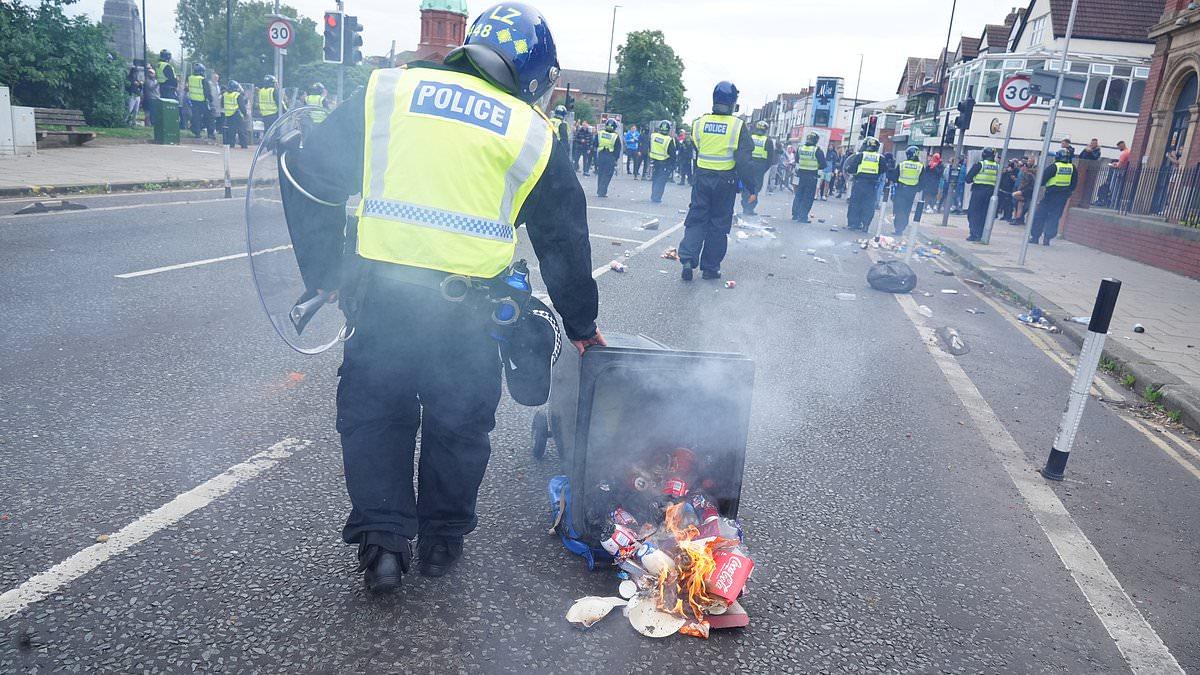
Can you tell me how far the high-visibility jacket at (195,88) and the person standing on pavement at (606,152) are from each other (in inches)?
486

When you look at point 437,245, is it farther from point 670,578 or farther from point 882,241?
point 882,241

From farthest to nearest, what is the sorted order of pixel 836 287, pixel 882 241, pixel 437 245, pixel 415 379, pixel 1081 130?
pixel 1081 130
pixel 882 241
pixel 836 287
pixel 415 379
pixel 437 245

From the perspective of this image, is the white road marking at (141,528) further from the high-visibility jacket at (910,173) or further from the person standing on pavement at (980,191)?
the person standing on pavement at (980,191)

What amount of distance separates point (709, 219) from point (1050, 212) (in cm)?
1163

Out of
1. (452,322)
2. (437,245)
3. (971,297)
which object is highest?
(437,245)

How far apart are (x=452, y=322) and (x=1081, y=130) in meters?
46.5

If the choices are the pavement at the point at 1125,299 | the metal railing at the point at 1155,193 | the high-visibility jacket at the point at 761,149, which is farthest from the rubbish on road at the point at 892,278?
the metal railing at the point at 1155,193

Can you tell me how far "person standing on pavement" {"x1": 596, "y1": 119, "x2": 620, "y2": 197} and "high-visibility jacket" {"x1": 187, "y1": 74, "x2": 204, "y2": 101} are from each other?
12348 mm

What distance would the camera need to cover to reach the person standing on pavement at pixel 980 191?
664 inches

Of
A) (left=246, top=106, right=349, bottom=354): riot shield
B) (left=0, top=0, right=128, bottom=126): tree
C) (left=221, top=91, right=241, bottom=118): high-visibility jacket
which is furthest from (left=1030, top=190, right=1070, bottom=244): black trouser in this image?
(left=0, top=0, right=128, bottom=126): tree

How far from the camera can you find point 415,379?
101 inches

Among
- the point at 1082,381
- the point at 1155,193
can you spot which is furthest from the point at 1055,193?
the point at 1082,381

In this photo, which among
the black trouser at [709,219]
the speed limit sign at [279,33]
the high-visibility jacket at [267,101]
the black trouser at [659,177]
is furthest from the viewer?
the high-visibility jacket at [267,101]

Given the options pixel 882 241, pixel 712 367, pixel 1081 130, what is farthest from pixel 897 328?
pixel 1081 130
